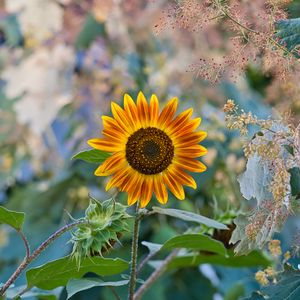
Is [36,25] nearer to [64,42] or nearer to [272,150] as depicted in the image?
[64,42]

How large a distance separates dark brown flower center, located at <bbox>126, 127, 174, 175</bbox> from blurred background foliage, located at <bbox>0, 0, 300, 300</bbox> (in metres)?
0.77

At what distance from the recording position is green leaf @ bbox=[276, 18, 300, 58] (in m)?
0.45

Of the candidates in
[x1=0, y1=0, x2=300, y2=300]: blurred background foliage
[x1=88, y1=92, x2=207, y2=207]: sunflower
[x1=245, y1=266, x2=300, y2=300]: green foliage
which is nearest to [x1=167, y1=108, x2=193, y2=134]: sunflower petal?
[x1=88, y1=92, x2=207, y2=207]: sunflower

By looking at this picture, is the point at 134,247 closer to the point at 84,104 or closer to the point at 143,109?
the point at 143,109

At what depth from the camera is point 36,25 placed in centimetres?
157

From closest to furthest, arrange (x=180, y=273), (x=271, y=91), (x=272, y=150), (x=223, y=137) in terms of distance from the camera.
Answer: (x=272, y=150) → (x=271, y=91) → (x=223, y=137) → (x=180, y=273)

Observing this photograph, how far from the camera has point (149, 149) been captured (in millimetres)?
484

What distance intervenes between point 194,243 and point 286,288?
7 cm

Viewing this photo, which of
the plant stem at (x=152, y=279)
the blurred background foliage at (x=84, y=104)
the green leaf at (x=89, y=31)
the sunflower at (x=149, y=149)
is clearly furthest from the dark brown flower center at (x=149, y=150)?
the green leaf at (x=89, y=31)

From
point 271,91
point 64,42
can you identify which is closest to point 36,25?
point 64,42

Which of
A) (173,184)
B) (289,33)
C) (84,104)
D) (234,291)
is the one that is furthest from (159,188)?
(84,104)

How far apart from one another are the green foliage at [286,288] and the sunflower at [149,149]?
75 millimetres

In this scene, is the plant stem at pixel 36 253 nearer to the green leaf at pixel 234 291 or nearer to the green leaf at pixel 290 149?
the green leaf at pixel 290 149

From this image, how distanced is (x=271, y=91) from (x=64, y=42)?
3.35 feet
